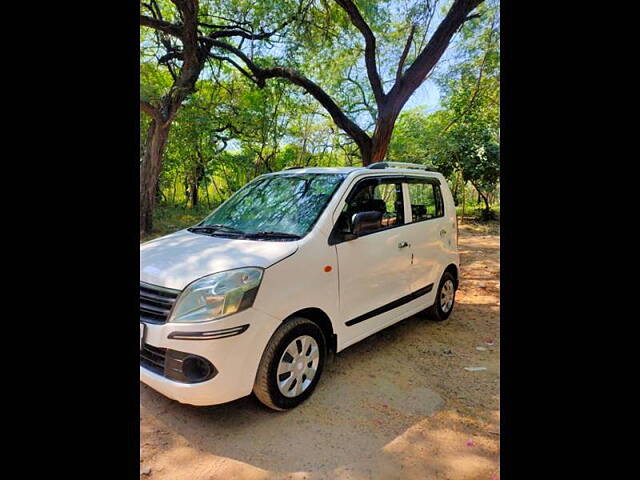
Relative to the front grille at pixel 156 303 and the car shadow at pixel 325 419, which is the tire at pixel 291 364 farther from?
the front grille at pixel 156 303

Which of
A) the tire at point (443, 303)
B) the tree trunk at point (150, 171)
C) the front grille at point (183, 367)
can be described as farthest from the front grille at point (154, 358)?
the tree trunk at point (150, 171)

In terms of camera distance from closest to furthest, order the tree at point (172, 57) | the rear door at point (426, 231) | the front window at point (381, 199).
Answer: the front window at point (381, 199), the rear door at point (426, 231), the tree at point (172, 57)

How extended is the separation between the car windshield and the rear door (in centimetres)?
99

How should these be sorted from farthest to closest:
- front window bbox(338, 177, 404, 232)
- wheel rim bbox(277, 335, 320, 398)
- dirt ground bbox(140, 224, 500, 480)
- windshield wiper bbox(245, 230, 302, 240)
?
1. front window bbox(338, 177, 404, 232)
2. windshield wiper bbox(245, 230, 302, 240)
3. wheel rim bbox(277, 335, 320, 398)
4. dirt ground bbox(140, 224, 500, 480)

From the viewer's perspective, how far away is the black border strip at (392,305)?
3.07 meters

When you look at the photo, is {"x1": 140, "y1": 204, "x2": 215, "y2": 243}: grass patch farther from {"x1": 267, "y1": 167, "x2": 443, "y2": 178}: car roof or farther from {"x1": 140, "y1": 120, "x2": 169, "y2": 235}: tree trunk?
{"x1": 267, "y1": 167, "x2": 443, "y2": 178}: car roof

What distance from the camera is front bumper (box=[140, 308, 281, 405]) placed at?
7.27 feet

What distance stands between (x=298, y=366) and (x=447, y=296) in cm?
249

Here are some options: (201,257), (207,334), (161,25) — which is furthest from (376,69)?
(207,334)

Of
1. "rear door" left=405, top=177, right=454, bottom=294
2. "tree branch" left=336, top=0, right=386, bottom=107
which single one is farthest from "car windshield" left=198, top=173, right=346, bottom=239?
"tree branch" left=336, top=0, right=386, bottom=107

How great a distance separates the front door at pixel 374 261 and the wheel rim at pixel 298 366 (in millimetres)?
390
